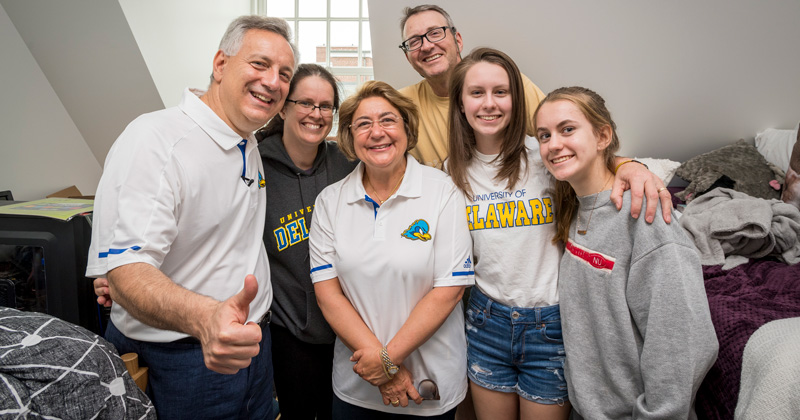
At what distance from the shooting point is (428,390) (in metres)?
1.35

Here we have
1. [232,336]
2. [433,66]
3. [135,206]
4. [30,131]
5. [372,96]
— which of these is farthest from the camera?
[30,131]

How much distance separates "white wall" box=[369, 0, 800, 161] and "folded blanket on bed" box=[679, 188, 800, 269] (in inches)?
45.4

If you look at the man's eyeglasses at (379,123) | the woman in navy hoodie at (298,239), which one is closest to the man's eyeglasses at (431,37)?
the woman in navy hoodie at (298,239)

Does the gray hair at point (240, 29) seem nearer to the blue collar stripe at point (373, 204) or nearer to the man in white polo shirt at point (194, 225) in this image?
the man in white polo shirt at point (194, 225)

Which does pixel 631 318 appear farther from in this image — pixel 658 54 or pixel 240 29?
pixel 658 54

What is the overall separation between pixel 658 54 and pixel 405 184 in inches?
91.2

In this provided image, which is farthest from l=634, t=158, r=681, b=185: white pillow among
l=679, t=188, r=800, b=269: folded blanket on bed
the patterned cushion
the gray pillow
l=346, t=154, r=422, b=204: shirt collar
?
the patterned cushion

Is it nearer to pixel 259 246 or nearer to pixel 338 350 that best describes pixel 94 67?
pixel 259 246

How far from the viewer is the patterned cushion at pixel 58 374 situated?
2.60ft

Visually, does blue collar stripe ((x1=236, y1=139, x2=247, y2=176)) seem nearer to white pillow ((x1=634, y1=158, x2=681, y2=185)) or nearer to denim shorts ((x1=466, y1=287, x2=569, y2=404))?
denim shorts ((x1=466, y1=287, x2=569, y2=404))

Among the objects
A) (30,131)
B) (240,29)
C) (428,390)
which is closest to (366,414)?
(428,390)

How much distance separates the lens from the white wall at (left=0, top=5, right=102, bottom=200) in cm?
237

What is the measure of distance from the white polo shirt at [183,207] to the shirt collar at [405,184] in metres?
0.30

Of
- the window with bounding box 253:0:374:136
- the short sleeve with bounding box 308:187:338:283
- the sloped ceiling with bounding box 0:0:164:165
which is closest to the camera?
the short sleeve with bounding box 308:187:338:283
